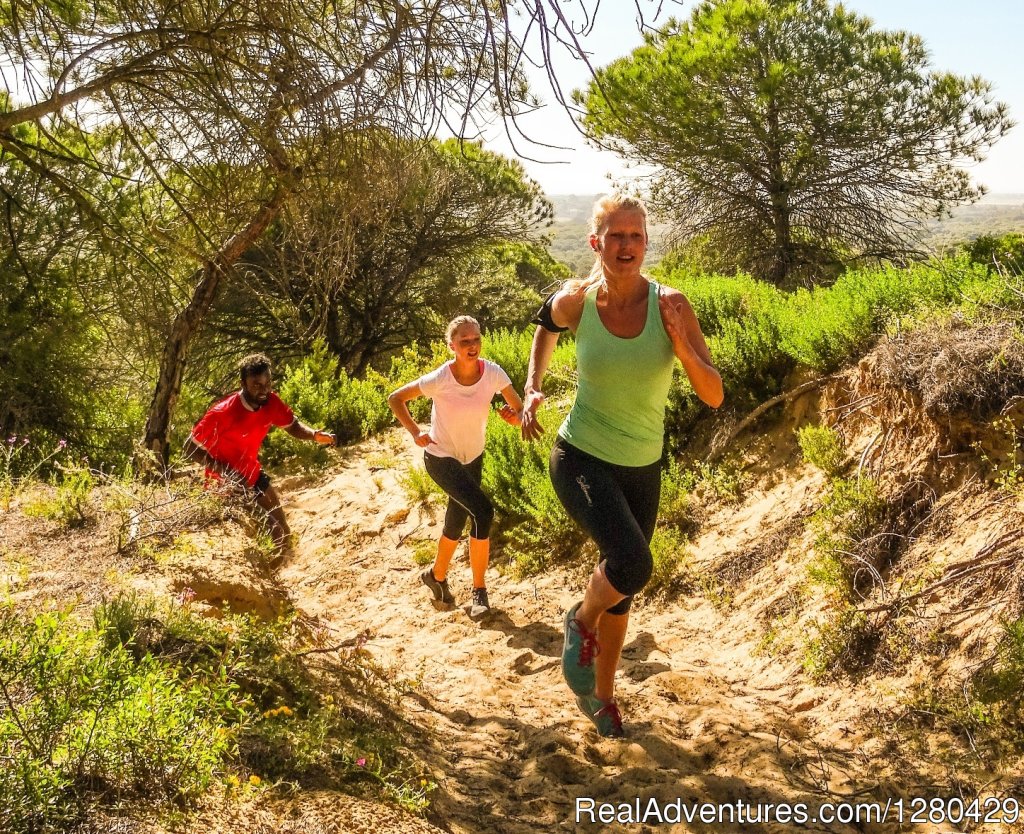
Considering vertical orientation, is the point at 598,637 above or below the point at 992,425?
below

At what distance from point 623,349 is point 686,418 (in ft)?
12.5

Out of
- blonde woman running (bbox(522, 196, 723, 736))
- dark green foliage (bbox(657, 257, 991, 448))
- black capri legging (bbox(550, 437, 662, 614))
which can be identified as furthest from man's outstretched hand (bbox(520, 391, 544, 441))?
dark green foliage (bbox(657, 257, 991, 448))

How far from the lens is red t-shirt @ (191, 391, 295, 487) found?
6.66 meters

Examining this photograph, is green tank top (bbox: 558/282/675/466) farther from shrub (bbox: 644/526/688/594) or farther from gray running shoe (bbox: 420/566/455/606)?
gray running shoe (bbox: 420/566/455/606)

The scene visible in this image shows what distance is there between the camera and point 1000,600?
13.1ft

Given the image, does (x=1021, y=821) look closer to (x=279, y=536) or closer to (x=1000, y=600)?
(x=1000, y=600)

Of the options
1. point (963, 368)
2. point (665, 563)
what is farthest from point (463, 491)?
point (963, 368)

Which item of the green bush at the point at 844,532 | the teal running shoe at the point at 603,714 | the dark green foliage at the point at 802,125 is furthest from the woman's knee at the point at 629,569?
the dark green foliage at the point at 802,125

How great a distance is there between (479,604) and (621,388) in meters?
2.98

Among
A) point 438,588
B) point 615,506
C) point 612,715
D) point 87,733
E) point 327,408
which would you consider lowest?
point 612,715

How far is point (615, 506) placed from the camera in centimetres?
357

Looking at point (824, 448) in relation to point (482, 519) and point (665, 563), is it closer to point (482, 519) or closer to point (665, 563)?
point (665, 563)

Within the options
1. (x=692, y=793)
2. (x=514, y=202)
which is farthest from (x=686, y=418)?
(x=514, y=202)

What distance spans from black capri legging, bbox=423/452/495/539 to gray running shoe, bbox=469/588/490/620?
0.42 meters
